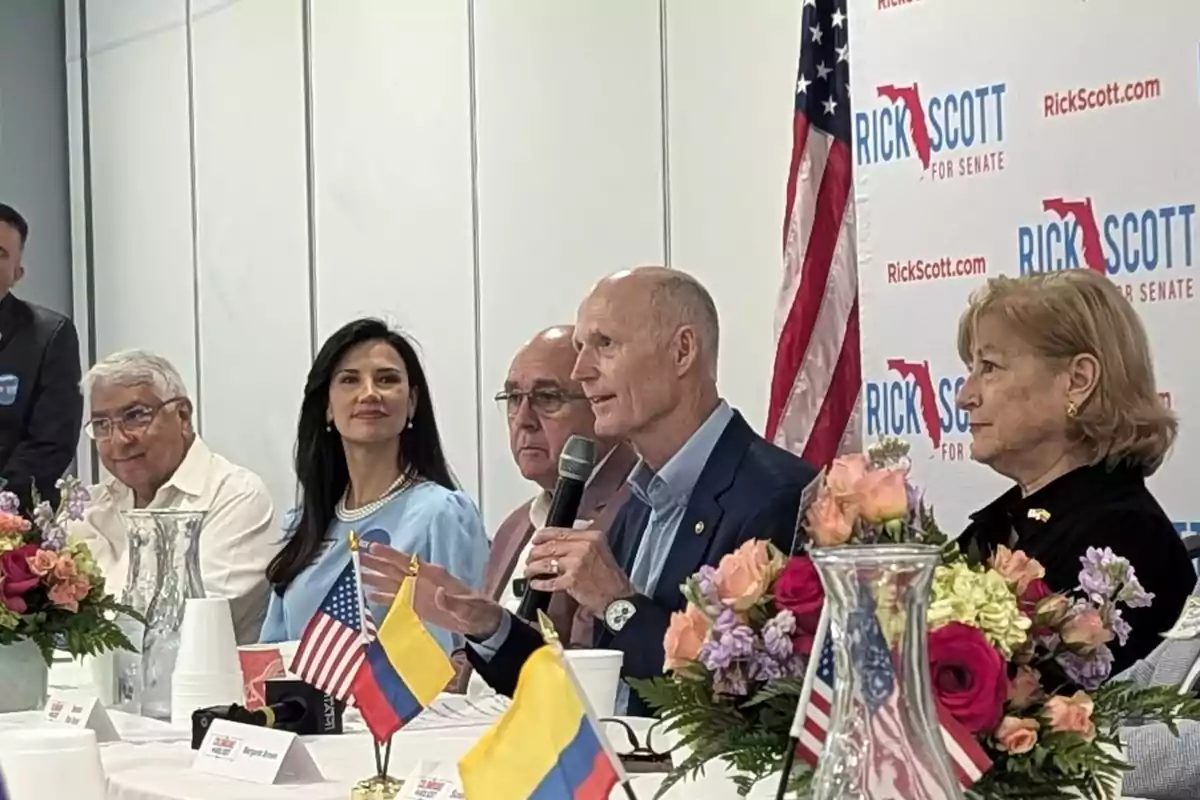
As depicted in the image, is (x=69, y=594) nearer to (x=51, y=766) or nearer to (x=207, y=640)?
(x=207, y=640)

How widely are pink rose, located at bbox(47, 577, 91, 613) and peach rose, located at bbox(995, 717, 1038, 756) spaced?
1709 millimetres

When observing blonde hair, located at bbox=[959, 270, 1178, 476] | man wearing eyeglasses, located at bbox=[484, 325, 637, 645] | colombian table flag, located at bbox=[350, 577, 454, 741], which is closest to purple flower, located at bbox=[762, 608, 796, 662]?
colombian table flag, located at bbox=[350, 577, 454, 741]

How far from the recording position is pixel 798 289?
4332mm

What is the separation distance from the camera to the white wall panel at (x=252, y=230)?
21.7 ft

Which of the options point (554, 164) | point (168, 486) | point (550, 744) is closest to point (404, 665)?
point (550, 744)

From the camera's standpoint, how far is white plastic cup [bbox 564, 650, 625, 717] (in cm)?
206

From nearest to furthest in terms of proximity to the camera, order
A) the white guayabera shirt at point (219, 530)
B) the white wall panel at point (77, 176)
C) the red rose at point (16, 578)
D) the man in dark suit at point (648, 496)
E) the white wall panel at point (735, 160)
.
→ the man in dark suit at point (648, 496) < the red rose at point (16, 578) < the white guayabera shirt at point (219, 530) < the white wall panel at point (735, 160) < the white wall panel at point (77, 176)

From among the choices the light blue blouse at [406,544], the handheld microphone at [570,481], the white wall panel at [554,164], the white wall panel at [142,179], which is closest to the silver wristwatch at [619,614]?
the handheld microphone at [570,481]

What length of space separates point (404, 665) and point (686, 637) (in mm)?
357

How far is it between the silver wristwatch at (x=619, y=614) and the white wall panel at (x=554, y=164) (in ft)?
8.68

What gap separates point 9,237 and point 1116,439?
4.37 metres

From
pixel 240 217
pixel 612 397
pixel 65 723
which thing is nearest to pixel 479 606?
pixel 65 723

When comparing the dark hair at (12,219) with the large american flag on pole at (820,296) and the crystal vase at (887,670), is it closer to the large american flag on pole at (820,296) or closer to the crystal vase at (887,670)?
the large american flag on pole at (820,296)

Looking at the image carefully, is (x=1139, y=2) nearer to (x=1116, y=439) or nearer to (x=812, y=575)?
(x=1116, y=439)
